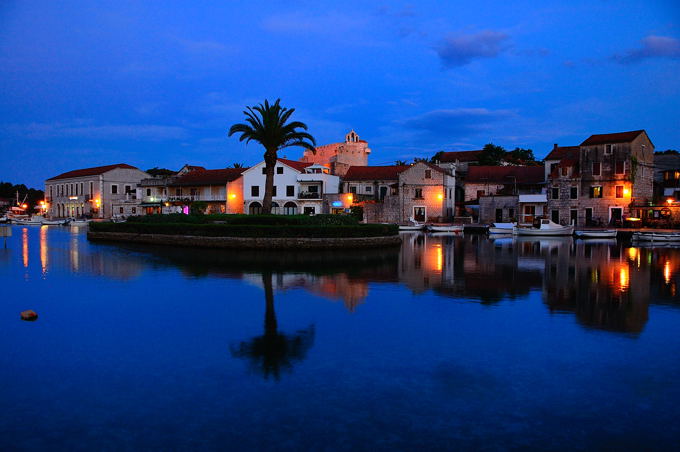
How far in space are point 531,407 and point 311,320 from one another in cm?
597

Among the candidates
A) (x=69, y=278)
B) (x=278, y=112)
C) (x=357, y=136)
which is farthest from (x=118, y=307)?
(x=357, y=136)

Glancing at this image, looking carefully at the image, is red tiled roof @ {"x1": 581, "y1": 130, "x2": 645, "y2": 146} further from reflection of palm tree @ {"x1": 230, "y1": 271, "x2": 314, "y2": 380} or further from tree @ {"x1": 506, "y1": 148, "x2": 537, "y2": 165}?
reflection of palm tree @ {"x1": 230, "y1": 271, "x2": 314, "y2": 380}

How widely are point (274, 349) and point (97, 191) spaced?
79271 mm

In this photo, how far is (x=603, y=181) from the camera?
54.5 meters

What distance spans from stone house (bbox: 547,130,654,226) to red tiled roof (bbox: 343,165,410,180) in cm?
1876

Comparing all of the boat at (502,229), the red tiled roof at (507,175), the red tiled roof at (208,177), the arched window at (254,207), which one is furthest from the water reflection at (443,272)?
the red tiled roof at (208,177)

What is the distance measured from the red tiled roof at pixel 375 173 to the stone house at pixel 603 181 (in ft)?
61.6

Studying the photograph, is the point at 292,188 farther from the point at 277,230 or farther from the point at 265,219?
the point at 277,230

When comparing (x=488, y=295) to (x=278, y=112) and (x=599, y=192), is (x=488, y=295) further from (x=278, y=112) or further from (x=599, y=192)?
(x=599, y=192)

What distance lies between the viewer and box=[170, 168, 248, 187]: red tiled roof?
65.7m

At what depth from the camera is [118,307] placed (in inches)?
535

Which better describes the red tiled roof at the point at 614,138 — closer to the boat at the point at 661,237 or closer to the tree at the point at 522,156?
the boat at the point at 661,237

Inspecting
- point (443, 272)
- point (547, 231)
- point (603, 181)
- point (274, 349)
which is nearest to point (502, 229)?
point (547, 231)

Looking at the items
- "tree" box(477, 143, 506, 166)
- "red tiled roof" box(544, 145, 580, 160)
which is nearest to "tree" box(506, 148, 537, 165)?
"tree" box(477, 143, 506, 166)
